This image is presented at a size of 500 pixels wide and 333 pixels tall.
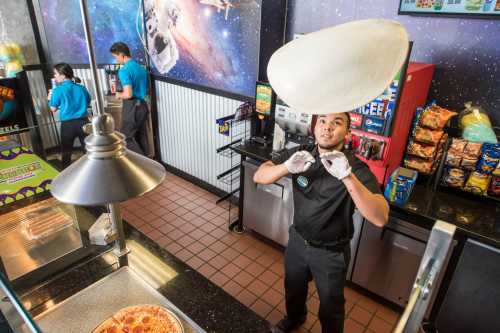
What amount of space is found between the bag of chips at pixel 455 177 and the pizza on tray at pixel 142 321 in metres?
2.11

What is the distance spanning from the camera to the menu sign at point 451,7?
2.21m

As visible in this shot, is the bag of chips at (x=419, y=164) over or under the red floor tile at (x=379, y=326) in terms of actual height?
over

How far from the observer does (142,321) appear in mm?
1381

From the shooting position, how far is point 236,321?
1.42 meters

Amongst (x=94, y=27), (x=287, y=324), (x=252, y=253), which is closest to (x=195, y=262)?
(x=252, y=253)

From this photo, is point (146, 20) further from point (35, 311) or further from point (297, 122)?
point (35, 311)

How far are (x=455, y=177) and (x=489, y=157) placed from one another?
25cm

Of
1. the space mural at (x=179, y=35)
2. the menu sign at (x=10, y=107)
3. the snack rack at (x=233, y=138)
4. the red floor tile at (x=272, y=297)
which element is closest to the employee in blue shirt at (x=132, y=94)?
the space mural at (x=179, y=35)

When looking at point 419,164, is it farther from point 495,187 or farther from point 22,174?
point 22,174

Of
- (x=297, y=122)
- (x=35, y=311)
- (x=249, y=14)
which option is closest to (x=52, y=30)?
(x=249, y=14)

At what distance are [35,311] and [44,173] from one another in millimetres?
880

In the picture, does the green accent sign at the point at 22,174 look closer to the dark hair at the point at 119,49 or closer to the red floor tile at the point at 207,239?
the red floor tile at the point at 207,239

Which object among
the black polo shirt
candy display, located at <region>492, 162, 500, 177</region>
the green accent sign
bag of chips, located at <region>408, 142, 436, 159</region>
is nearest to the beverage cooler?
bag of chips, located at <region>408, 142, 436, 159</region>

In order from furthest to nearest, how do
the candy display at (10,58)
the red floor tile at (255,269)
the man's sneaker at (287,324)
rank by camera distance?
the candy display at (10,58)
the red floor tile at (255,269)
the man's sneaker at (287,324)
